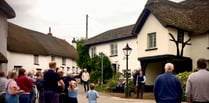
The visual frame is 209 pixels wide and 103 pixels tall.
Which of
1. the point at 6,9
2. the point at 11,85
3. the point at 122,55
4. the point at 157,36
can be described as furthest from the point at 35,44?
the point at 11,85

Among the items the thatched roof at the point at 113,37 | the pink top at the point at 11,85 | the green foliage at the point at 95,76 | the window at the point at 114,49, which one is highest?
the thatched roof at the point at 113,37

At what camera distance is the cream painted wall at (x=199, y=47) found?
94.4 ft

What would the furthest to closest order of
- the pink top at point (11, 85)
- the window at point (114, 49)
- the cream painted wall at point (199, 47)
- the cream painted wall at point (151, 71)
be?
the window at point (114, 49), the cream painted wall at point (151, 71), the cream painted wall at point (199, 47), the pink top at point (11, 85)

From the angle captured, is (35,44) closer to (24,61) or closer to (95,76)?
(24,61)

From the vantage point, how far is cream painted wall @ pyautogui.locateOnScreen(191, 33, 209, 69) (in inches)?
1133

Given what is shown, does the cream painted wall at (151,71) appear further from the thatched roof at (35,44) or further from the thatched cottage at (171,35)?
the thatched roof at (35,44)

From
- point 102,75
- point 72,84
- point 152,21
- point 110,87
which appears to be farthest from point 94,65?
point 72,84

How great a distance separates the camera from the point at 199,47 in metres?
29.3

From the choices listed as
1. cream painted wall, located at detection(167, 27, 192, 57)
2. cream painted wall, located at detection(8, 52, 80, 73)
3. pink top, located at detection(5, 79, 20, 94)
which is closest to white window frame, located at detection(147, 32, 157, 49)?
cream painted wall, located at detection(167, 27, 192, 57)

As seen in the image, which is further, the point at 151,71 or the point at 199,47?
the point at 151,71

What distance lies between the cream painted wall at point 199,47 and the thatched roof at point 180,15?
0.54 metres

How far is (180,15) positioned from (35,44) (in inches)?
981

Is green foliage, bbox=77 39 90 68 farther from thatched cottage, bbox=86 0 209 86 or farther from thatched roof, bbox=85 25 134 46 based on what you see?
thatched cottage, bbox=86 0 209 86

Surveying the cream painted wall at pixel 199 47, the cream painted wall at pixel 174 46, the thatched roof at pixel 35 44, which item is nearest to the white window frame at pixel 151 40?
the cream painted wall at pixel 174 46
